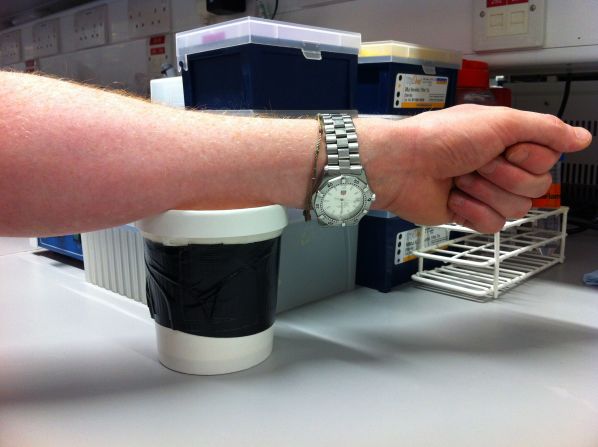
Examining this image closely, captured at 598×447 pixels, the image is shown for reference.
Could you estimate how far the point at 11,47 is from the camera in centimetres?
247

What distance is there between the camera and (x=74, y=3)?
6.53ft

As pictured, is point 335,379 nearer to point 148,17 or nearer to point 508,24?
point 508,24

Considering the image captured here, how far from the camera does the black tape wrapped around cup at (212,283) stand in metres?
0.54

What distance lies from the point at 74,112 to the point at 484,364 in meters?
0.54

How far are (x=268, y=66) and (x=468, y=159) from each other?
31 cm

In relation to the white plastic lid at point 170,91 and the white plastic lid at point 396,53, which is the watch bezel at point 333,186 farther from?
the white plastic lid at point 170,91

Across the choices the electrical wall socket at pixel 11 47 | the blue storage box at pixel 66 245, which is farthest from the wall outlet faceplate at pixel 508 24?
the electrical wall socket at pixel 11 47

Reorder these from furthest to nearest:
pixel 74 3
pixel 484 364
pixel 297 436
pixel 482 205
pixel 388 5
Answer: pixel 74 3 → pixel 388 5 → pixel 482 205 → pixel 484 364 → pixel 297 436

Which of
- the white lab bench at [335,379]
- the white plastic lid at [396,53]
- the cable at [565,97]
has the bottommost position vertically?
the white lab bench at [335,379]

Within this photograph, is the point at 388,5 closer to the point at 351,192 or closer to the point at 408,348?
the point at 351,192

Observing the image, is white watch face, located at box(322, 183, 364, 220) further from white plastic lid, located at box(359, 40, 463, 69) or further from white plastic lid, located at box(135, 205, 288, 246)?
white plastic lid, located at box(359, 40, 463, 69)

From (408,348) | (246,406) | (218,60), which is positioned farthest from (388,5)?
(246,406)

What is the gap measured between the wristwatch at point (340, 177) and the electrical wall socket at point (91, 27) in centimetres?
165

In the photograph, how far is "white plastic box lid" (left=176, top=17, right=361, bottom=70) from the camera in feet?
2.34
